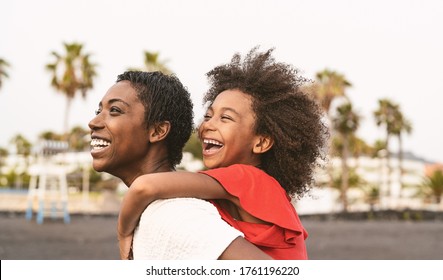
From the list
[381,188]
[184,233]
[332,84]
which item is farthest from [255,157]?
[381,188]

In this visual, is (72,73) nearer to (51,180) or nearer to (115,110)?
(51,180)

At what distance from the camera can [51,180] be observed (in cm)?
2531

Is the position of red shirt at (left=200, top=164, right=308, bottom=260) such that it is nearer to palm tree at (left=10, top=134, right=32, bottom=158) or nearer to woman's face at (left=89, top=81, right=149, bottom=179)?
woman's face at (left=89, top=81, right=149, bottom=179)

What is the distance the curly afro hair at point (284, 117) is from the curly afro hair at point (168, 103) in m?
0.14

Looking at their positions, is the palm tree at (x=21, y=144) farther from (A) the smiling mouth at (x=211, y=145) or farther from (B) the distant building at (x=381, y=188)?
(A) the smiling mouth at (x=211, y=145)

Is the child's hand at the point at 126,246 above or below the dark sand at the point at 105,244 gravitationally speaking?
above

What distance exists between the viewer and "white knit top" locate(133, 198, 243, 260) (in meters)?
1.37

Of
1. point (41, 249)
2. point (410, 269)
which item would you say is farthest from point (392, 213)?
point (410, 269)

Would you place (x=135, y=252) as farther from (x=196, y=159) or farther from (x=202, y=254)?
(x=196, y=159)

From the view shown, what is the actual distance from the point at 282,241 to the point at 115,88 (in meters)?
0.59

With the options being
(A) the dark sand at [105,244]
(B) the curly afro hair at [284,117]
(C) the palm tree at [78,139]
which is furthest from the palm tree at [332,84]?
(B) the curly afro hair at [284,117]

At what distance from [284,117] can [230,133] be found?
0.16 m

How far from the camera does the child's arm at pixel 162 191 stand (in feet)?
4.82

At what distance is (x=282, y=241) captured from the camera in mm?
1562
